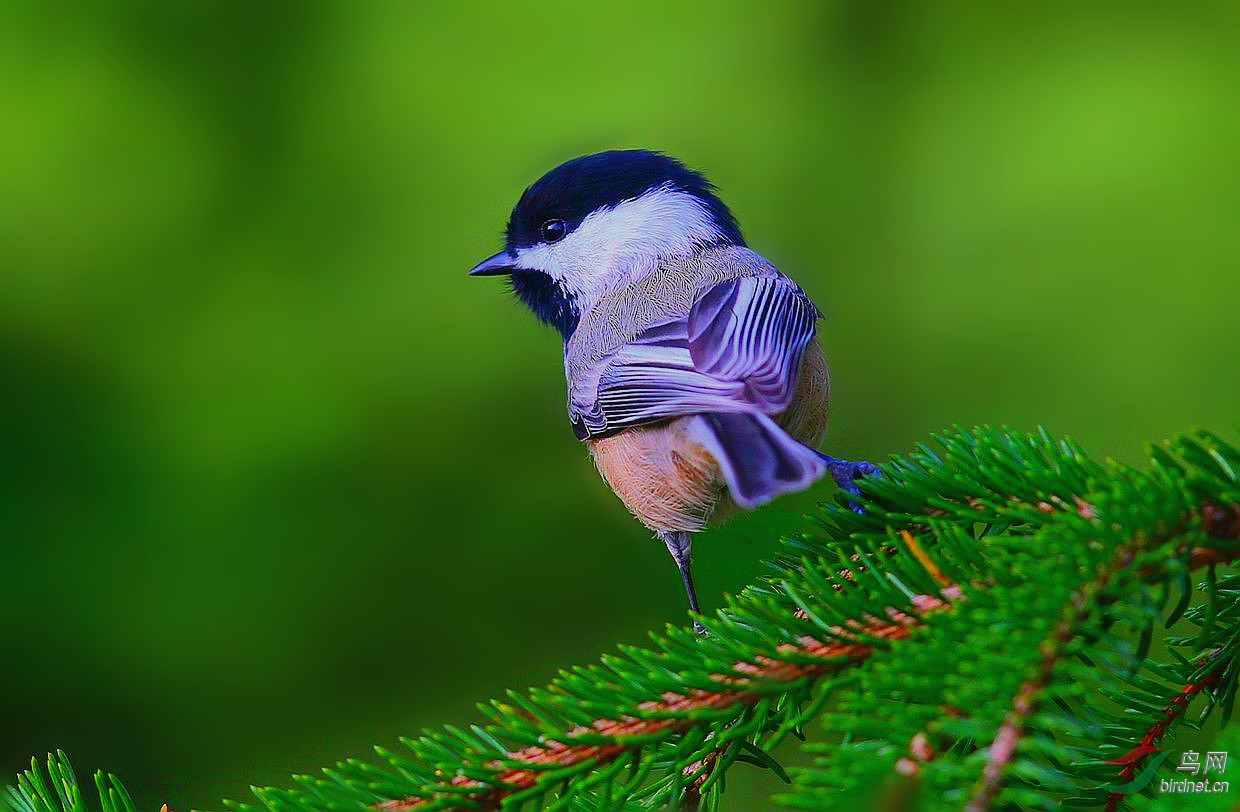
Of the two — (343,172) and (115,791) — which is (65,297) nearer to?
(343,172)

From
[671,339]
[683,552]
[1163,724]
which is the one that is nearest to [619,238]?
[671,339]

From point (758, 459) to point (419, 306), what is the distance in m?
1.43

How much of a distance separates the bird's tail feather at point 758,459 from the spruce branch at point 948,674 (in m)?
0.12

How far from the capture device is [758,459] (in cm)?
121

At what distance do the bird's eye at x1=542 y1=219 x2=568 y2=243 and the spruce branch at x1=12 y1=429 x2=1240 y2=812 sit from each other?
1.02 metres

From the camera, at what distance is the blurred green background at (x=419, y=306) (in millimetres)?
2254

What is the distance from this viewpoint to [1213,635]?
1011 mm

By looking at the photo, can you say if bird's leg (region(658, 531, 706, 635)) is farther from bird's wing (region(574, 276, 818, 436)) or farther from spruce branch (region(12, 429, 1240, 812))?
spruce branch (region(12, 429, 1240, 812))

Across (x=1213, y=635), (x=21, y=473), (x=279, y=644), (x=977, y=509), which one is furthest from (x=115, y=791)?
(x=21, y=473)

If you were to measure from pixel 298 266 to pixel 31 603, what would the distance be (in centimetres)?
87

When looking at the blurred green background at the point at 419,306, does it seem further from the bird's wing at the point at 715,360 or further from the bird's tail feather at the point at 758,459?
the bird's tail feather at the point at 758,459

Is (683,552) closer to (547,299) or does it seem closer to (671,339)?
(671,339)

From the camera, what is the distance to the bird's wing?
4.50 feet

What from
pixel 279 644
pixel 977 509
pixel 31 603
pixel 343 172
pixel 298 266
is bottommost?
pixel 279 644
